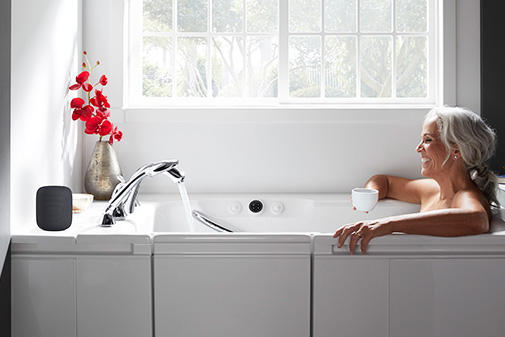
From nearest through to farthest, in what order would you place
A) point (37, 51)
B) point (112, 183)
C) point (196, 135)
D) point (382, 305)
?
point (382, 305), point (37, 51), point (112, 183), point (196, 135)

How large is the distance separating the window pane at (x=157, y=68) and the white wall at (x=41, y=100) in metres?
0.42

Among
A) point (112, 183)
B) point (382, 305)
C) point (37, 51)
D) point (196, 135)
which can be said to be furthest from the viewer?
point (196, 135)

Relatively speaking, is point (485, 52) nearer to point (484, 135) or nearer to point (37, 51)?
point (484, 135)

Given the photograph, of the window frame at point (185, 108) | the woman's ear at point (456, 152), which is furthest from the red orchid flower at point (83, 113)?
the woman's ear at point (456, 152)

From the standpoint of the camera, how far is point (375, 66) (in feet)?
10.2

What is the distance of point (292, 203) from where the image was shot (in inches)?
110

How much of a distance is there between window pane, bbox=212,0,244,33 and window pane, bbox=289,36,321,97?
0.32m

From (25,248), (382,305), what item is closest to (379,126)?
(382,305)

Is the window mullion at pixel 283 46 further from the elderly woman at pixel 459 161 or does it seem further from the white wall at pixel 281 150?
the elderly woman at pixel 459 161

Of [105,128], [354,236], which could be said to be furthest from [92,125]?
[354,236]

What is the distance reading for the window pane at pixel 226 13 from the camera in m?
3.07

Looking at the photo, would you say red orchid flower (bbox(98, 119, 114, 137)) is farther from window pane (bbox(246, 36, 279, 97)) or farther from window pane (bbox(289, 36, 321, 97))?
window pane (bbox(289, 36, 321, 97))

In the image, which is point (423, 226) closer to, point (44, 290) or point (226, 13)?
point (44, 290)

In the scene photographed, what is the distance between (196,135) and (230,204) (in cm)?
43
